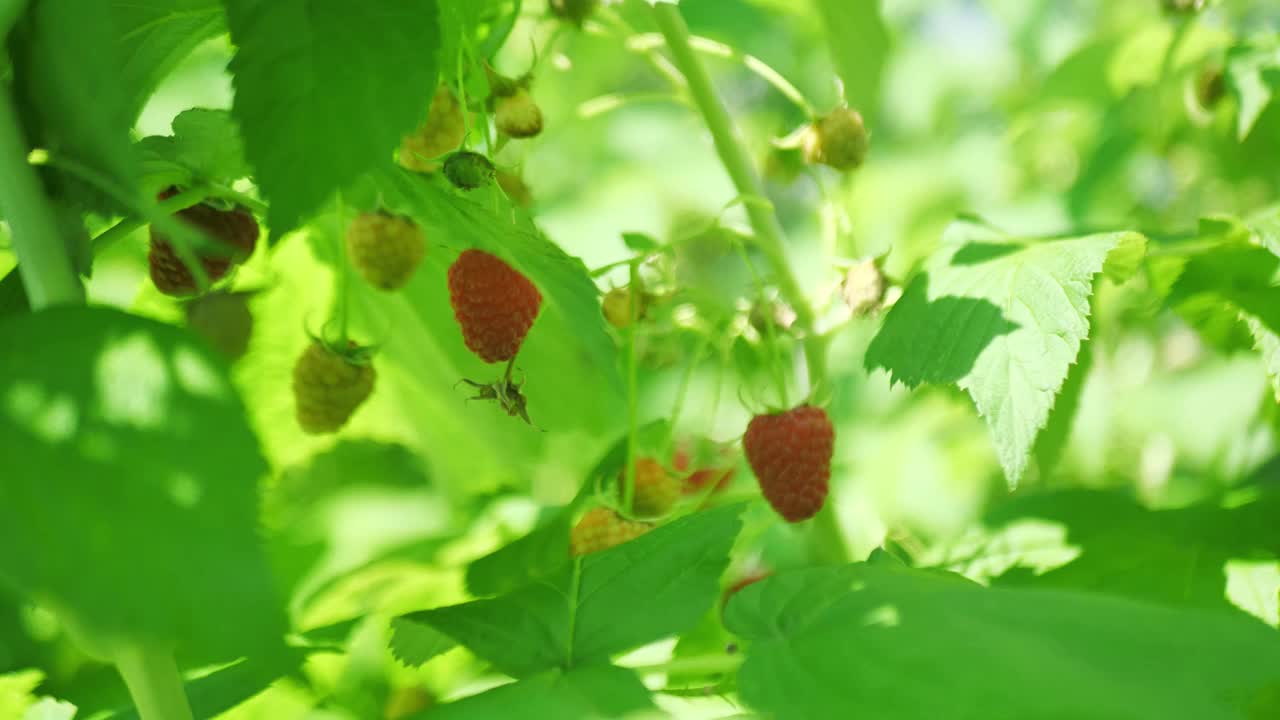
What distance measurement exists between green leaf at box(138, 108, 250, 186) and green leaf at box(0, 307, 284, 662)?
271 mm

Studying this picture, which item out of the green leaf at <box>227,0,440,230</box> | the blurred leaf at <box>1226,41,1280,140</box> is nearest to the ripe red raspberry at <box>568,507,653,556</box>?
the green leaf at <box>227,0,440,230</box>

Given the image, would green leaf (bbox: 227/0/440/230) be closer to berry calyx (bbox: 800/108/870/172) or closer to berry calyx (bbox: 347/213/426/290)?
berry calyx (bbox: 347/213/426/290)

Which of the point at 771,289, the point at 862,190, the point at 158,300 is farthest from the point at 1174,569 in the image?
the point at 862,190

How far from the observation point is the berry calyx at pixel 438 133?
3.05 ft

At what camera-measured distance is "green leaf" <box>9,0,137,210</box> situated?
0.56 m

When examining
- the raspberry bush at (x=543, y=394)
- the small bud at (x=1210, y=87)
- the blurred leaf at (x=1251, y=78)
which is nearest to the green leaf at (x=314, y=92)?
the raspberry bush at (x=543, y=394)

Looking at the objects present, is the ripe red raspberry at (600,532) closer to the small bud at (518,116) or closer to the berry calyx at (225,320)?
the small bud at (518,116)

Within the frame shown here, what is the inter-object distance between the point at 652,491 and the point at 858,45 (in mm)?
536

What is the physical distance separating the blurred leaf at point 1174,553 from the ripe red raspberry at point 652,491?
13.2 inches

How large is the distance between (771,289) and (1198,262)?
1.49 ft

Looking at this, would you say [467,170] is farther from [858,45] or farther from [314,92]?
[858,45]

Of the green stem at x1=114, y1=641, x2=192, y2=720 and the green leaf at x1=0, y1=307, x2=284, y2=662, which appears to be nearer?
the green leaf at x1=0, y1=307, x2=284, y2=662

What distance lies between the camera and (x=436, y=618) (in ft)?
2.59

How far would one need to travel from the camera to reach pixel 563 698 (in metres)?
0.68
